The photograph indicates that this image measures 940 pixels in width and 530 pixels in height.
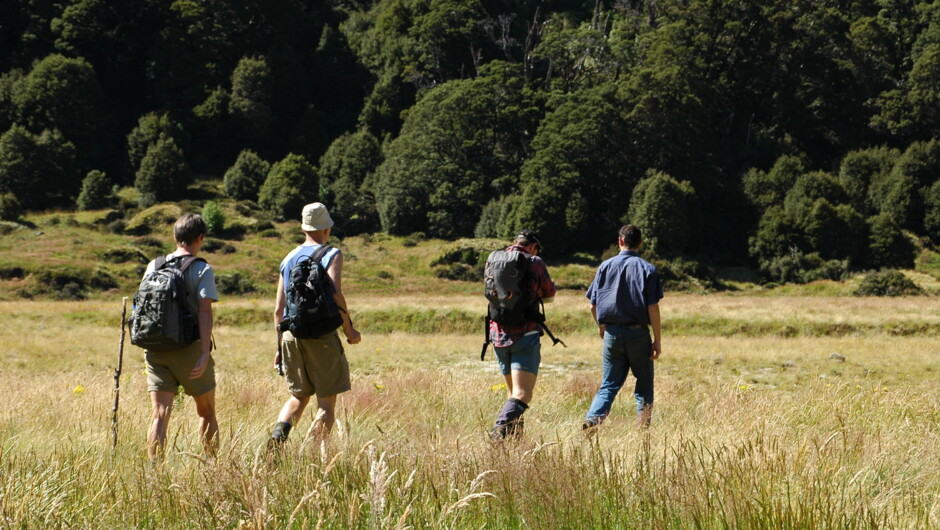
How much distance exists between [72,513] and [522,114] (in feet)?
222

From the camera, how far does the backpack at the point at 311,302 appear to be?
6.07m

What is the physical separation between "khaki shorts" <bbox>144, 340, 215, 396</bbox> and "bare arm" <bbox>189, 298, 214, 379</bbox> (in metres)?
0.05

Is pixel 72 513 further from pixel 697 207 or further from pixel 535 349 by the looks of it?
pixel 697 207

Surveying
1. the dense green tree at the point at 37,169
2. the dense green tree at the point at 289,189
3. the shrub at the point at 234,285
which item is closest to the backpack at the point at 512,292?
the shrub at the point at 234,285

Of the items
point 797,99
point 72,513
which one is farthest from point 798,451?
point 797,99

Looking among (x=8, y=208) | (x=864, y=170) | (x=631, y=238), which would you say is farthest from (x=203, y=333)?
(x=864, y=170)

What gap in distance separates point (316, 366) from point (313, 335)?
1.02 feet

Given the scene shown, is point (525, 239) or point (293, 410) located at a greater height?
point (525, 239)

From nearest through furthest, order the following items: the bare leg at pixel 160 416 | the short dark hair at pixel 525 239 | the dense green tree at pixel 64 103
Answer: the bare leg at pixel 160 416, the short dark hair at pixel 525 239, the dense green tree at pixel 64 103

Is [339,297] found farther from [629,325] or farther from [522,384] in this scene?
[629,325]

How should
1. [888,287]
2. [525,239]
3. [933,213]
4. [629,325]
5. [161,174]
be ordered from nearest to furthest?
[525,239]
[629,325]
[888,287]
[933,213]
[161,174]

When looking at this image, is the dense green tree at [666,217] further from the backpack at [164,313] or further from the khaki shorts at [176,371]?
the backpack at [164,313]

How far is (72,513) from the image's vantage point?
3.76 m

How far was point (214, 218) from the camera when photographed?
60.5 meters
